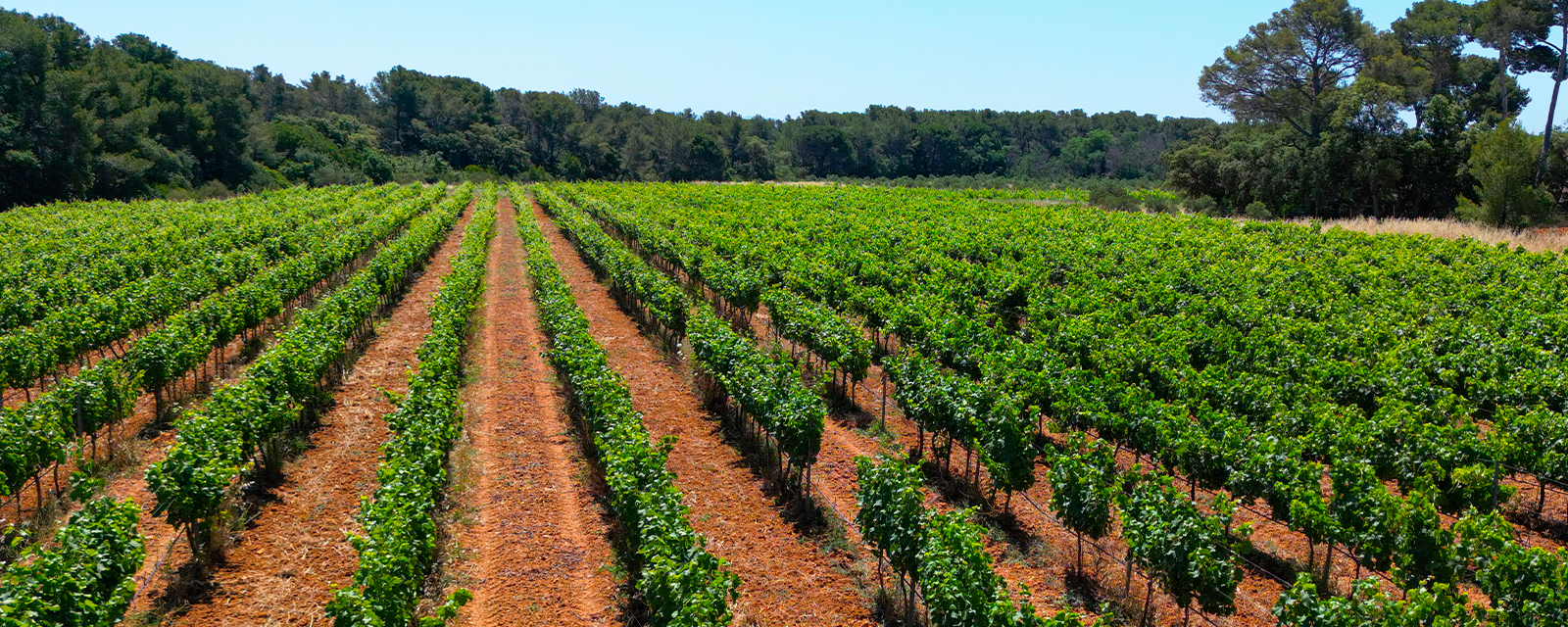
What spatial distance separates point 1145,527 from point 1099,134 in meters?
147

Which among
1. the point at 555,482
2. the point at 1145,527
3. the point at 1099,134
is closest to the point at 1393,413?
the point at 1145,527

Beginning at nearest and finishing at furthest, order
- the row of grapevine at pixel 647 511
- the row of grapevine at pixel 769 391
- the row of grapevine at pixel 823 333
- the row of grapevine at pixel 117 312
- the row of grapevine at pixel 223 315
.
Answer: the row of grapevine at pixel 647 511
the row of grapevine at pixel 769 391
the row of grapevine at pixel 223 315
the row of grapevine at pixel 117 312
the row of grapevine at pixel 823 333

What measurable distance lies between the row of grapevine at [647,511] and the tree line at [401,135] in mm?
64534

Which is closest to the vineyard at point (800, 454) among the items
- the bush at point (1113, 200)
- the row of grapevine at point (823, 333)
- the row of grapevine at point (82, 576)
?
the row of grapevine at point (82, 576)

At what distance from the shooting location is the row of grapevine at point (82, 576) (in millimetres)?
7398

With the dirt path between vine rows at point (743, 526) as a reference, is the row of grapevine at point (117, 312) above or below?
above

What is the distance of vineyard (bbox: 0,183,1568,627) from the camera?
9.28 meters

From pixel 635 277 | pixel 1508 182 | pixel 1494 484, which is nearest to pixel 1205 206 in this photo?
pixel 1508 182

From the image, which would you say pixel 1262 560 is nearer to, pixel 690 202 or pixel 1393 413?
pixel 1393 413

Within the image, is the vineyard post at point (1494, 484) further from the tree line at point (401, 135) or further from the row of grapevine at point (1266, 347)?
the tree line at point (401, 135)

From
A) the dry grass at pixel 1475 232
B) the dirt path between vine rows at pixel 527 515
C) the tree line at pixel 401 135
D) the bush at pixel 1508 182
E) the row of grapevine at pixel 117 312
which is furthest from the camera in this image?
the tree line at pixel 401 135

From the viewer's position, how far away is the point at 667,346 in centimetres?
2255

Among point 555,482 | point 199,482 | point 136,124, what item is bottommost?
point 555,482

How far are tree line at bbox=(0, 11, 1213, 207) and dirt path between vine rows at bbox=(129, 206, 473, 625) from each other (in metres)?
61.6
